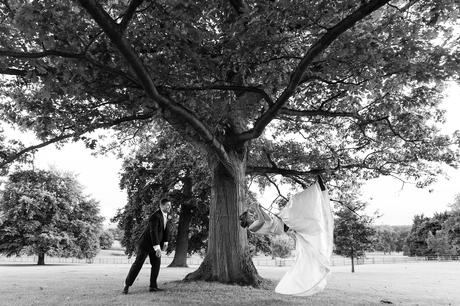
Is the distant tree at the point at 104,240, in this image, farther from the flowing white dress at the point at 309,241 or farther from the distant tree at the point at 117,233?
the flowing white dress at the point at 309,241

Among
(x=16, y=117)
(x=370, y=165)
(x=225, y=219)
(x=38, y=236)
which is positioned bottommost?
(x=38, y=236)

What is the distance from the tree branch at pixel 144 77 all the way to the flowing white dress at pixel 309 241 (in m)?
2.67

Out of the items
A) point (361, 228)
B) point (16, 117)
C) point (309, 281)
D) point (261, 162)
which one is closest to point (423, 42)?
point (309, 281)

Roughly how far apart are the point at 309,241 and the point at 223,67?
14.4 feet

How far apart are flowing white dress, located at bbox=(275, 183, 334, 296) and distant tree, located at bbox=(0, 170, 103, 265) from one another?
37.2 metres

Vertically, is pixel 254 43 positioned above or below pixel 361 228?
above

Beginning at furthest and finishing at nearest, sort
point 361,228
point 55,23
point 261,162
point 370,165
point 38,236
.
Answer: point 38,236 < point 361,228 < point 261,162 < point 370,165 < point 55,23

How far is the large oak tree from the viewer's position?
7.36m

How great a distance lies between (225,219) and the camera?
11.0 m

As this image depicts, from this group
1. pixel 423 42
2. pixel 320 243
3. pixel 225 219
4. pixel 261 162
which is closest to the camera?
pixel 320 243

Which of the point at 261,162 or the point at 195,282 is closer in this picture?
the point at 195,282

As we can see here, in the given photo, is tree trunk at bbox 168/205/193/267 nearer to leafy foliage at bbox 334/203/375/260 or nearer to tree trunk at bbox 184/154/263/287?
leafy foliage at bbox 334/203/375/260

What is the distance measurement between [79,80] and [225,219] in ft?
17.7

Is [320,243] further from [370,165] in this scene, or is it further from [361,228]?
[361,228]
